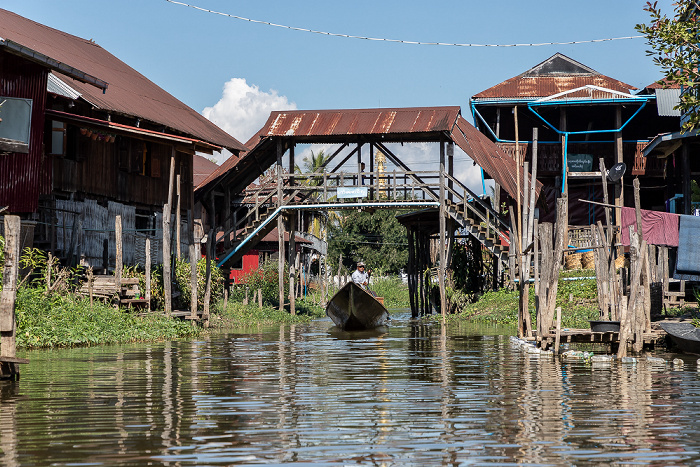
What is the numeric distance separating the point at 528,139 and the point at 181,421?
2763cm

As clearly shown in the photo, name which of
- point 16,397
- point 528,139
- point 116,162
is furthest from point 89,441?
point 528,139

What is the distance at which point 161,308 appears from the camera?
22.0 meters

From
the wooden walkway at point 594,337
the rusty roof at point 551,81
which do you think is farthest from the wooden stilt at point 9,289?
the rusty roof at point 551,81

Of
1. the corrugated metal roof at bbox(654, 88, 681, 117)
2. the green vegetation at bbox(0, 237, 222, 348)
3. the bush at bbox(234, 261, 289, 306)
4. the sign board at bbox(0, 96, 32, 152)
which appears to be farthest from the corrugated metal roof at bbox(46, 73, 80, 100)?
the corrugated metal roof at bbox(654, 88, 681, 117)

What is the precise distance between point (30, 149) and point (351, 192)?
10.2m

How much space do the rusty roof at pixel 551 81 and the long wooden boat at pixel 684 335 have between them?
1837 cm

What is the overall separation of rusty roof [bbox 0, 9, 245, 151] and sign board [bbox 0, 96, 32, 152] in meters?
2.65

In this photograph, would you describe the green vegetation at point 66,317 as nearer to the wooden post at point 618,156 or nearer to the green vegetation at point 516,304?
the green vegetation at point 516,304

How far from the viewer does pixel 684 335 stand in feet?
46.1

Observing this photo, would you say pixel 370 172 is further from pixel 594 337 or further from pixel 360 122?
pixel 594 337

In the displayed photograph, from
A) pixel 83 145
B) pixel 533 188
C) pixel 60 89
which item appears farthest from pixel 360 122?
pixel 60 89

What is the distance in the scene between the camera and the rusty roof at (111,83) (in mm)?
21016

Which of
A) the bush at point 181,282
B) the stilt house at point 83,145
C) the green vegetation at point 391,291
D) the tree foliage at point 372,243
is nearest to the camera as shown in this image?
the stilt house at point 83,145

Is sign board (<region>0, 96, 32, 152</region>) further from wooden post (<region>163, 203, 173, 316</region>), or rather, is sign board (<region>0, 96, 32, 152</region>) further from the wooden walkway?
the wooden walkway
